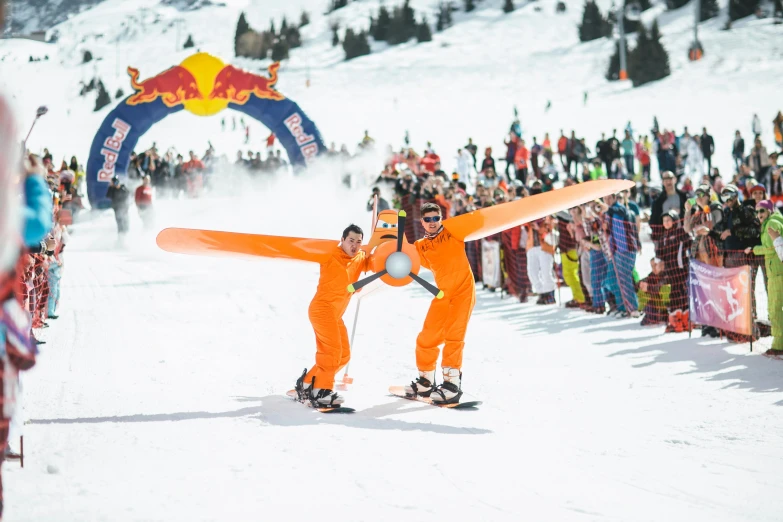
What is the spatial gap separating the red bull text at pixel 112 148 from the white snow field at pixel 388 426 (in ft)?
35.3

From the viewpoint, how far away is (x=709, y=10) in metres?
57.1

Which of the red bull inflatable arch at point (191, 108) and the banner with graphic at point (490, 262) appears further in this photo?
the red bull inflatable arch at point (191, 108)

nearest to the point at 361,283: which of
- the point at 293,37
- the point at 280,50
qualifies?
the point at 280,50

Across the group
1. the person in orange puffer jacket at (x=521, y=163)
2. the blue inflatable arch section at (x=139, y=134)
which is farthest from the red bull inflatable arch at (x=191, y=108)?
the person in orange puffer jacket at (x=521, y=163)

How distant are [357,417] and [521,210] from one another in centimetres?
214

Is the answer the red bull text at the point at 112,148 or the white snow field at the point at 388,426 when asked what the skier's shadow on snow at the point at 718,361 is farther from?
the red bull text at the point at 112,148

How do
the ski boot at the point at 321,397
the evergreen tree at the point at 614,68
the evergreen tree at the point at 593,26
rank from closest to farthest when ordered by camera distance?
the ski boot at the point at 321,397 → the evergreen tree at the point at 614,68 → the evergreen tree at the point at 593,26

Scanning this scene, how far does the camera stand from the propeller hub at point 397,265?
6.52m

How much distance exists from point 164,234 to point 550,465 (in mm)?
3330

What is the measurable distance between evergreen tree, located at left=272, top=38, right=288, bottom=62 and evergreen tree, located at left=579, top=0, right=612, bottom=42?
23.3 m

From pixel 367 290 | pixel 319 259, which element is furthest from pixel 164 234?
pixel 367 290

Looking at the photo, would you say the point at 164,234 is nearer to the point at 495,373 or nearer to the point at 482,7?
the point at 495,373

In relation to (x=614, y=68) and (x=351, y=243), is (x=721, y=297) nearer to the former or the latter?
(x=351, y=243)

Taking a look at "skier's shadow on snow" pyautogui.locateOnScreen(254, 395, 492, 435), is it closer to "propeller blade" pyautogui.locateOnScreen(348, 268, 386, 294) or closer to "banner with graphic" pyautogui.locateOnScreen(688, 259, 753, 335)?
"propeller blade" pyautogui.locateOnScreen(348, 268, 386, 294)
